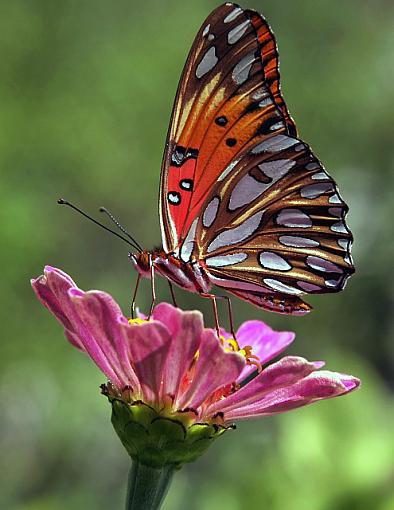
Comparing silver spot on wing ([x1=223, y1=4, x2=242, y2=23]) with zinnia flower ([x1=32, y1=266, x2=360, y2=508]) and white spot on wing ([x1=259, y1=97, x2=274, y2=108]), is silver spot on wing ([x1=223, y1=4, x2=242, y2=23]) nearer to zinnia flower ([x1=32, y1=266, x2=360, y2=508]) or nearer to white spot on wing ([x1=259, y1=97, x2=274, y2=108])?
white spot on wing ([x1=259, y1=97, x2=274, y2=108])

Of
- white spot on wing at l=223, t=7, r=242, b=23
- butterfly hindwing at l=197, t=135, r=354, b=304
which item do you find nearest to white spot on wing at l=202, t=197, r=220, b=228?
butterfly hindwing at l=197, t=135, r=354, b=304

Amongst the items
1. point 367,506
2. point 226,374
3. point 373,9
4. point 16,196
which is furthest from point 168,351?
point 373,9

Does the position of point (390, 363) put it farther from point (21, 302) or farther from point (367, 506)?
point (367, 506)

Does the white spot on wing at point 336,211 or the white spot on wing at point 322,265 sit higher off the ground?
the white spot on wing at point 336,211

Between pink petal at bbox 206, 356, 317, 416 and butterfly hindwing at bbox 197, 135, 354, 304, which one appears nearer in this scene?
pink petal at bbox 206, 356, 317, 416

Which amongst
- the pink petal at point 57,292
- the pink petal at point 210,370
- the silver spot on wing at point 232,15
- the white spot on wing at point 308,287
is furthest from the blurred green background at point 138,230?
the silver spot on wing at point 232,15

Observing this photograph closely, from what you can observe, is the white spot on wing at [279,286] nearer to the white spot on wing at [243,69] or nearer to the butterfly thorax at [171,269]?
the butterfly thorax at [171,269]
